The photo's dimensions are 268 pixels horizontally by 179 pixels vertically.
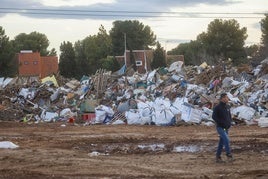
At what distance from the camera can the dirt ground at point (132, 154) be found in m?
12.2

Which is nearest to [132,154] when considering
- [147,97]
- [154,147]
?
[154,147]

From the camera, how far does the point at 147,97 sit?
107 feet

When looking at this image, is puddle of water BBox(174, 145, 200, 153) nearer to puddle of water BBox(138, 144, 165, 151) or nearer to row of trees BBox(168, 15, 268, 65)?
puddle of water BBox(138, 144, 165, 151)

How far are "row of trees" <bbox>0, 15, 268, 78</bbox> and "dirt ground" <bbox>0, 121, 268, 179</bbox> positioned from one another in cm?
2335

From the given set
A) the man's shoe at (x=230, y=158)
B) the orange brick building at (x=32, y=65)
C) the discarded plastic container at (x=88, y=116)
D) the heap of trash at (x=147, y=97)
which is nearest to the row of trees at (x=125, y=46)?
the orange brick building at (x=32, y=65)

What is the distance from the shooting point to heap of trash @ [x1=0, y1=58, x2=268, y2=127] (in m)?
27.3

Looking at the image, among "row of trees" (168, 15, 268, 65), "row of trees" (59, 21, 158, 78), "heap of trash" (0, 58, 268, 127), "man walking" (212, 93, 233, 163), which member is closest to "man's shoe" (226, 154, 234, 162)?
"man walking" (212, 93, 233, 163)

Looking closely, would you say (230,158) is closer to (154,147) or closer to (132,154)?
(132,154)

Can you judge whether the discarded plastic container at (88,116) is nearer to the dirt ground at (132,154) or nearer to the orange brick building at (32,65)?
the dirt ground at (132,154)

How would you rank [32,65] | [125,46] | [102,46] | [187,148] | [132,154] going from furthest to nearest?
[102,46] < [125,46] < [32,65] < [187,148] < [132,154]

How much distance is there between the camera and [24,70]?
241ft

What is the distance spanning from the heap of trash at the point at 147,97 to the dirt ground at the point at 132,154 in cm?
225

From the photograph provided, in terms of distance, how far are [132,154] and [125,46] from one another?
61.1 m

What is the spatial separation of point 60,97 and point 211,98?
12.2m
